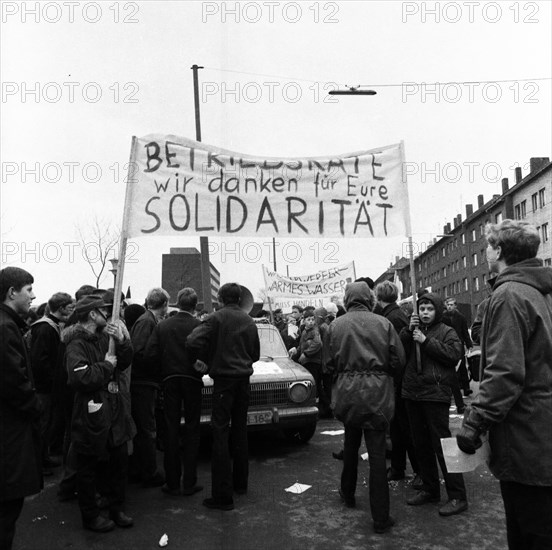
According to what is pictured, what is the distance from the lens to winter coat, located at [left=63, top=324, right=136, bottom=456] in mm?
4062

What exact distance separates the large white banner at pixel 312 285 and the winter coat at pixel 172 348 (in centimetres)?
891

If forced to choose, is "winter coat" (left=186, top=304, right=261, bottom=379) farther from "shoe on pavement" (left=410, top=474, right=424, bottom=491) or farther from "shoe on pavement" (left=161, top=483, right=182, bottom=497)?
"shoe on pavement" (left=410, top=474, right=424, bottom=491)

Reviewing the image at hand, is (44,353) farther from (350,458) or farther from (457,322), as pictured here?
(457,322)

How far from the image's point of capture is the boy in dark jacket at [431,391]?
464 centimetres

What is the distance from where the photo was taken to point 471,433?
261cm

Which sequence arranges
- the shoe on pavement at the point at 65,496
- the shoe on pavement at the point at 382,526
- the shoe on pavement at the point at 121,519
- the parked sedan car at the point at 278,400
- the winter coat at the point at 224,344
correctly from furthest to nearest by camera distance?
1. the parked sedan car at the point at 278,400
2. the shoe on pavement at the point at 65,496
3. the winter coat at the point at 224,344
4. the shoe on pavement at the point at 121,519
5. the shoe on pavement at the point at 382,526

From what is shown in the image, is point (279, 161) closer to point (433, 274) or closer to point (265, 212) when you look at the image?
point (265, 212)

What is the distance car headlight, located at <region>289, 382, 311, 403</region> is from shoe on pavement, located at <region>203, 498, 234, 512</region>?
201 centimetres

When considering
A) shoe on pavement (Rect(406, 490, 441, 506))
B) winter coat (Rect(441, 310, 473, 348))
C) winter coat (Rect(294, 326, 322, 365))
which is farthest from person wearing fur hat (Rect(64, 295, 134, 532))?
winter coat (Rect(441, 310, 473, 348))

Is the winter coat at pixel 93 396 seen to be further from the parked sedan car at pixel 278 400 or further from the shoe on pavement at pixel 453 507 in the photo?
the shoe on pavement at pixel 453 507

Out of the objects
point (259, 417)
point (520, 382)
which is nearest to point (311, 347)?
point (259, 417)

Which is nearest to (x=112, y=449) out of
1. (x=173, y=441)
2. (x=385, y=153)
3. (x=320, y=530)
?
(x=173, y=441)

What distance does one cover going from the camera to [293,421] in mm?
6582

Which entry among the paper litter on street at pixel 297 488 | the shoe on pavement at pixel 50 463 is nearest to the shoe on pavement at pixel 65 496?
the shoe on pavement at pixel 50 463
